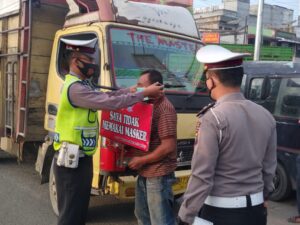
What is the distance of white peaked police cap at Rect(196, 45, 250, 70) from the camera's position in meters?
2.12

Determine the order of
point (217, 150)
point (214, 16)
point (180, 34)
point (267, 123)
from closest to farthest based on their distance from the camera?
1. point (217, 150)
2. point (267, 123)
3. point (180, 34)
4. point (214, 16)

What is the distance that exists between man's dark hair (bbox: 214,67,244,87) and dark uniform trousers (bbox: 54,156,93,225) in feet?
4.54

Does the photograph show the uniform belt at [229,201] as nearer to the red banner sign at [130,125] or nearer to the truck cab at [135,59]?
the red banner sign at [130,125]

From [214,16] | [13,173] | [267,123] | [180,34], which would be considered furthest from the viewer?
[214,16]

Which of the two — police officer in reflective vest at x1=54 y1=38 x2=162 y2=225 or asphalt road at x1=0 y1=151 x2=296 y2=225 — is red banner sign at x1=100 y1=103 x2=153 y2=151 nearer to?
police officer in reflective vest at x1=54 y1=38 x2=162 y2=225

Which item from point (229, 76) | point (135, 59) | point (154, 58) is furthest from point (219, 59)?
point (154, 58)

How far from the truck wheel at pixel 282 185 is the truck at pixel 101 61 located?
1882 millimetres

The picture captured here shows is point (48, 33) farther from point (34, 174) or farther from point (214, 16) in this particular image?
point (214, 16)

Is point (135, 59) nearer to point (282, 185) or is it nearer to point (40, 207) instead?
point (40, 207)

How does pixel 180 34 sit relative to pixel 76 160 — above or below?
above

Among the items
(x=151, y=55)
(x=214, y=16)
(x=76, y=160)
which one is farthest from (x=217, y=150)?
(x=214, y=16)

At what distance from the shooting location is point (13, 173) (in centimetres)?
688

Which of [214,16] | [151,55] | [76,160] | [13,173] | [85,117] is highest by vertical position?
[214,16]

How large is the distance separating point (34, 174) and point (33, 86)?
82.0 inches
